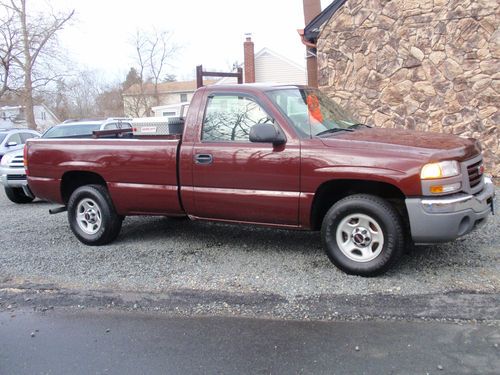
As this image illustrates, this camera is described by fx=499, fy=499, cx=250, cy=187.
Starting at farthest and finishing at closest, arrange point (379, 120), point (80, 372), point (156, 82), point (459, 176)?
point (156, 82), point (379, 120), point (459, 176), point (80, 372)

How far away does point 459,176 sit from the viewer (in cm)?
454

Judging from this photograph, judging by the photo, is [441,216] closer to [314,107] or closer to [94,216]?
[314,107]

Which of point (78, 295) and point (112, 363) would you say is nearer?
point (112, 363)

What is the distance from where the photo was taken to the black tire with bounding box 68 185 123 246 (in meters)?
6.27

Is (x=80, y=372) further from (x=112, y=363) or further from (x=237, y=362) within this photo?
(x=237, y=362)

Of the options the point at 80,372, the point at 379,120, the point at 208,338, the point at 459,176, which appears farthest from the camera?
the point at 379,120

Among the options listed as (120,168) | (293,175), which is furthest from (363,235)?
(120,168)

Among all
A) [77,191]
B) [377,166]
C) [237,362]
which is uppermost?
[377,166]

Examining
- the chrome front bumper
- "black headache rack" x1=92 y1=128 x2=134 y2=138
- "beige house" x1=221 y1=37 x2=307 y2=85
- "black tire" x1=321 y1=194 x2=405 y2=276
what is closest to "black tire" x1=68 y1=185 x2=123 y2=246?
"black headache rack" x1=92 y1=128 x2=134 y2=138

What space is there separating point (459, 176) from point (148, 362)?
3.12m

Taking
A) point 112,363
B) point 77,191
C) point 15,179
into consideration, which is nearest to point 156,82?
point 15,179

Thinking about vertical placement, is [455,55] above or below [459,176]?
above

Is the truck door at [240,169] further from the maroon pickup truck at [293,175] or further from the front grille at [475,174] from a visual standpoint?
the front grille at [475,174]

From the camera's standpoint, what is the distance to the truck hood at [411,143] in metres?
4.54
